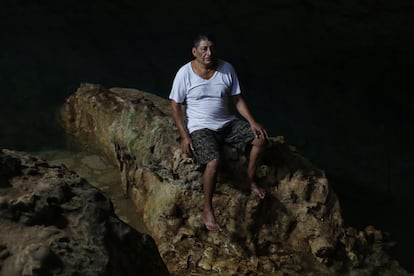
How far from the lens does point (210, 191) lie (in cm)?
412

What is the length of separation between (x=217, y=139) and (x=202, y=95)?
13.4 inches

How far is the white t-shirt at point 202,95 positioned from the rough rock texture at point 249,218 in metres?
0.26

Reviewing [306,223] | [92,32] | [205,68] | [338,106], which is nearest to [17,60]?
[92,32]

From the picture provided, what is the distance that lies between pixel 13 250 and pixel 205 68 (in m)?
2.58

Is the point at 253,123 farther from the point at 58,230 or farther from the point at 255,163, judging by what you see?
the point at 58,230

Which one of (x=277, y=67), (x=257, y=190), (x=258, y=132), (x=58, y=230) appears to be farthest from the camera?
(x=277, y=67)

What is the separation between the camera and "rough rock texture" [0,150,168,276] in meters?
1.94

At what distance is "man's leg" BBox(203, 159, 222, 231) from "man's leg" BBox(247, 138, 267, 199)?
295 millimetres

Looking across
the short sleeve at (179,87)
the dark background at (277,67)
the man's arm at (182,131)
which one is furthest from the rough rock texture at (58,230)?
the dark background at (277,67)

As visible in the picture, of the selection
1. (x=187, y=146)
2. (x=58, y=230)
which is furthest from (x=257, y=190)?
(x=58, y=230)

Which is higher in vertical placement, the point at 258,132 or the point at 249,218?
the point at 258,132

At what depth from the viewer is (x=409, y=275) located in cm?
457

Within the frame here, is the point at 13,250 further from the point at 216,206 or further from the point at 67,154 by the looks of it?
the point at 67,154

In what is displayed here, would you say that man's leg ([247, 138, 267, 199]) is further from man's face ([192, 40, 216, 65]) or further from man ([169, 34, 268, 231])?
man's face ([192, 40, 216, 65])
